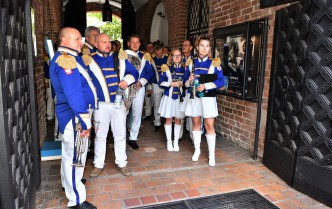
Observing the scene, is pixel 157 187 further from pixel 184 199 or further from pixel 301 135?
pixel 301 135

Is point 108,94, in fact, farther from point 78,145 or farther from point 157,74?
point 157,74

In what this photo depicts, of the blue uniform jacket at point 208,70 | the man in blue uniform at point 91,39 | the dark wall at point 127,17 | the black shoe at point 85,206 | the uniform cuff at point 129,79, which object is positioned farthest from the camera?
the dark wall at point 127,17

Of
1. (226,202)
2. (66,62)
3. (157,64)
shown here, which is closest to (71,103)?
(66,62)

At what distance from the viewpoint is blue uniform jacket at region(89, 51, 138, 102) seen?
3.28 m

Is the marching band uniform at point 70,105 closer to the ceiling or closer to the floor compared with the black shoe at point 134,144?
closer to the ceiling

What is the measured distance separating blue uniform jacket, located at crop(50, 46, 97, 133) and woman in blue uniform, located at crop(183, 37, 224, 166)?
1724mm

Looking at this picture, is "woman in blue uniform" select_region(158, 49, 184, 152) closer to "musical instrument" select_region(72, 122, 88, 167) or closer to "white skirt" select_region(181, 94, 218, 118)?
"white skirt" select_region(181, 94, 218, 118)

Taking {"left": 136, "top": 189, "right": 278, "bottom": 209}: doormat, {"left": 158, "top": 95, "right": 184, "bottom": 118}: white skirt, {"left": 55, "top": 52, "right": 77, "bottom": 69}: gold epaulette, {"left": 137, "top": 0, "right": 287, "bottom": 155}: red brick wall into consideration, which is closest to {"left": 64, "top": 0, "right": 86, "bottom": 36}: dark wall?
{"left": 137, "top": 0, "right": 287, "bottom": 155}: red brick wall

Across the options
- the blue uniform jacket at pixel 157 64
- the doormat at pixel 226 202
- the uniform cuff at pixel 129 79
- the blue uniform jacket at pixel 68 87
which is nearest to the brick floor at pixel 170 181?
the doormat at pixel 226 202

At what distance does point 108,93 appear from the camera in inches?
134

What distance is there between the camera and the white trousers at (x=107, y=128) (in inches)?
136

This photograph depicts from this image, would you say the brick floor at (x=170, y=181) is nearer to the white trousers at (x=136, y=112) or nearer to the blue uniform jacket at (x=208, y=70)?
the white trousers at (x=136, y=112)

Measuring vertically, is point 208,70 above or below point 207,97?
above

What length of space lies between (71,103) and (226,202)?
1955 millimetres
